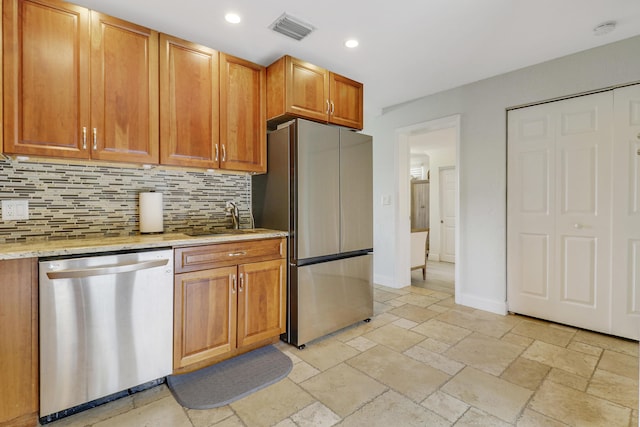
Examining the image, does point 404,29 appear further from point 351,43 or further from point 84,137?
point 84,137

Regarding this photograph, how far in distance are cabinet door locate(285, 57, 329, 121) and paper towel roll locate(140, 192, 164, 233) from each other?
4.17 feet

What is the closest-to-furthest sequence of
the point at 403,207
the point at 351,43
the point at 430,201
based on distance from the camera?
1. the point at 351,43
2. the point at 403,207
3. the point at 430,201

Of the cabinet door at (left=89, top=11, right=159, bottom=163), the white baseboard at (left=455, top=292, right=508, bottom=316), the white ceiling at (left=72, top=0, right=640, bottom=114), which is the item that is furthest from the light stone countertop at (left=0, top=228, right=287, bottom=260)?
the white baseboard at (left=455, top=292, right=508, bottom=316)

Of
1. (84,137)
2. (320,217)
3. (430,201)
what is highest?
(84,137)

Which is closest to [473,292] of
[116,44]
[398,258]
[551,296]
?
[551,296]

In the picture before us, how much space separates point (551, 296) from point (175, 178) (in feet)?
11.9

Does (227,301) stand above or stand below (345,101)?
below

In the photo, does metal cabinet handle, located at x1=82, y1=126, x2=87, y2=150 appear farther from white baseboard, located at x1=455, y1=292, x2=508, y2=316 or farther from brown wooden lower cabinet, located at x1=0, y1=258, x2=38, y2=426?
white baseboard, located at x1=455, y1=292, x2=508, y2=316

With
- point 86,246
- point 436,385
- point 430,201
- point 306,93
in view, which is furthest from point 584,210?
point 430,201

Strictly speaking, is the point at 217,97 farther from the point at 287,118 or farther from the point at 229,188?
the point at 229,188

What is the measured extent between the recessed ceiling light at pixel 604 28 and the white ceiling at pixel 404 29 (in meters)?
0.04

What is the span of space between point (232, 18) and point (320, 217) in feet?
5.17

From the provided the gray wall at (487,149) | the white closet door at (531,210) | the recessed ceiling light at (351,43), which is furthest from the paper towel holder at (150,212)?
the white closet door at (531,210)

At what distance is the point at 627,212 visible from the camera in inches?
97.7
